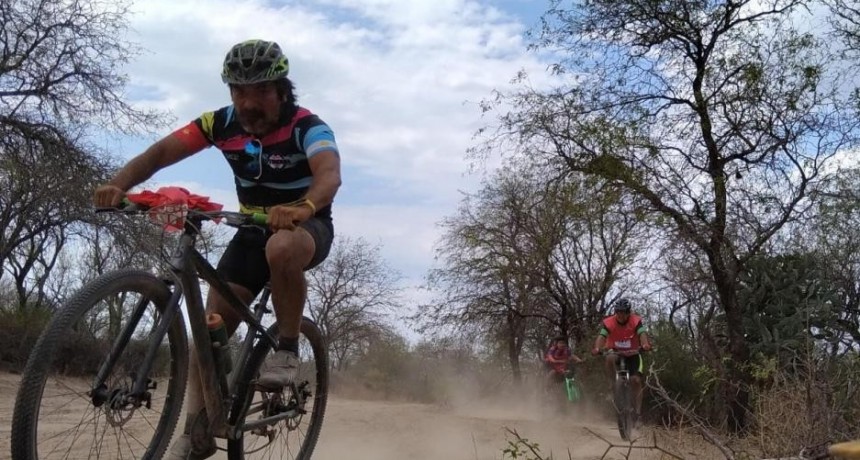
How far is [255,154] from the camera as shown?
3.86 metres

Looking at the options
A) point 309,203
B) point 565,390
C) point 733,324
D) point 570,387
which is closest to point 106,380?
point 309,203

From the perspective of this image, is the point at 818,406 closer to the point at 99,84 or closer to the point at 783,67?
the point at 783,67

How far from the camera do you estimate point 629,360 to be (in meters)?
10.0

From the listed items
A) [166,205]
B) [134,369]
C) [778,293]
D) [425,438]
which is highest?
[778,293]

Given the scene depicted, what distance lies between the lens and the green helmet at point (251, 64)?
3625 millimetres

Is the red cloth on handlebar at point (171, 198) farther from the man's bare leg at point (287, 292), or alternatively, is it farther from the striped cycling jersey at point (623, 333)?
the striped cycling jersey at point (623, 333)

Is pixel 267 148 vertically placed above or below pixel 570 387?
above

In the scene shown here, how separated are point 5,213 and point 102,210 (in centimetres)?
1569

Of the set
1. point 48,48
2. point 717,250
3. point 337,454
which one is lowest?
point 337,454

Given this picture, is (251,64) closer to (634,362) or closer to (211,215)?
(211,215)

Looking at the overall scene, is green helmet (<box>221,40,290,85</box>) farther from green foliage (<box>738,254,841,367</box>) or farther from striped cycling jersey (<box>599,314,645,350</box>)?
green foliage (<box>738,254,841,367</box>)

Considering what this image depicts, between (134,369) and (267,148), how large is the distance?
1265mm

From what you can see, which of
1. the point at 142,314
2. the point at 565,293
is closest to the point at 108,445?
the point at 142,314

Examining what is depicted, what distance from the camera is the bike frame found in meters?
3.15
